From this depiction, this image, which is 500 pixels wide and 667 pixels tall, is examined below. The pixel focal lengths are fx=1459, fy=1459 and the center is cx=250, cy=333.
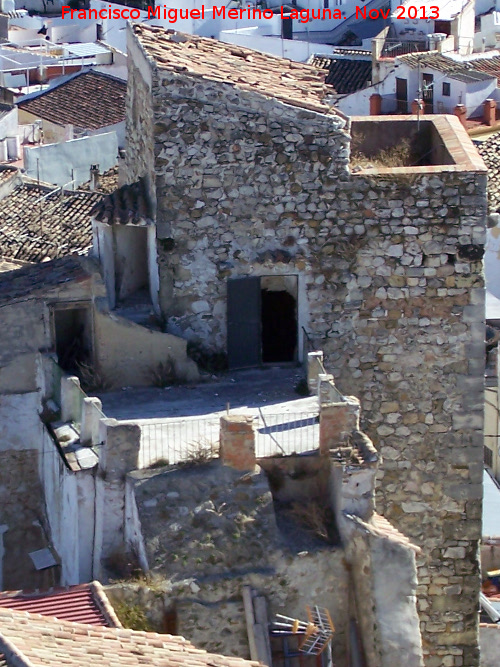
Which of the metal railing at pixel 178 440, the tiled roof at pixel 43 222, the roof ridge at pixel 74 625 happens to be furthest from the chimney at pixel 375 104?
the roof ridge at pixel 74 625

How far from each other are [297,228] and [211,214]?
120 cm

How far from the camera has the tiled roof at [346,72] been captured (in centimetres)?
5556

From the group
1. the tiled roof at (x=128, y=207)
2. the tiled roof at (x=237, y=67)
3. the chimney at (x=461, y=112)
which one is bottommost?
the chimney at (x=461, y=112)

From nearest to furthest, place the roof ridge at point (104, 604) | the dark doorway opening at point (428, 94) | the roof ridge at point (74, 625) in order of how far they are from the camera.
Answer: the roof ridge at point (74, 625), the roof ridge at point (104, 604), the dark doorway opening at point (428, 94)

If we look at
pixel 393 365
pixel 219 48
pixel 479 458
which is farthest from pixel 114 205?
pixel 479 458

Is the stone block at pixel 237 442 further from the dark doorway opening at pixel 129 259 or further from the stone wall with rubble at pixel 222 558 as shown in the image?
the dark doorway opening at pixel 129 259

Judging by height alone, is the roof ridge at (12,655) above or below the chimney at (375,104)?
above

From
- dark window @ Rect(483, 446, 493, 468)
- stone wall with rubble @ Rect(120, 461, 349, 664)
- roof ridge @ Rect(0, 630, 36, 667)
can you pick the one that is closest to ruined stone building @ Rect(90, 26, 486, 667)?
stone wall with rubble @ Rect(120, 461, 349, 664)

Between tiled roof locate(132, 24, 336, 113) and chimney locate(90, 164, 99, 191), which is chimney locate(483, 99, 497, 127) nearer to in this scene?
chimney locate(90, 164, 99, 191)

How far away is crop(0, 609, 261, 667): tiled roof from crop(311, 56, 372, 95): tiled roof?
41666 millimetres

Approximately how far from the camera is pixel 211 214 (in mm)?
19812

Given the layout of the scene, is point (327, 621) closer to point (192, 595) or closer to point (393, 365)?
point (192, 595)

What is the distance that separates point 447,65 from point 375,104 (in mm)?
3704

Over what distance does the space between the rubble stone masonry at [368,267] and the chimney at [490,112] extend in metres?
27.5
